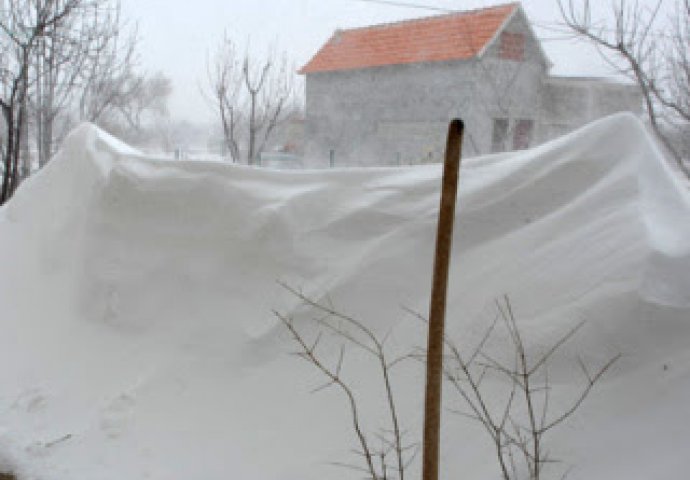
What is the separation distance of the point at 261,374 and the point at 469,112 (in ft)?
31.2

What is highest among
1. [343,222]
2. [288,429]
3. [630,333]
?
[343,222]

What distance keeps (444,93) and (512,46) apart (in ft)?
4.95

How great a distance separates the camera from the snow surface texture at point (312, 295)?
1.81m

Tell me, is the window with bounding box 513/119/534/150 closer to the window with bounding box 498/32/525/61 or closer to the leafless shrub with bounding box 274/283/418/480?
the window with bounding box 498/32/525/61

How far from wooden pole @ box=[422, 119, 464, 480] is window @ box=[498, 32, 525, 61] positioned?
1130 centimetres

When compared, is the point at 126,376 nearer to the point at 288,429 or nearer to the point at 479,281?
the point at 288,429

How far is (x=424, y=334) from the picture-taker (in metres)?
2.29

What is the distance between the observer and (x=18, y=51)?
805 centimetres

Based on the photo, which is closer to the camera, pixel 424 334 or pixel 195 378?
pixel 424 334

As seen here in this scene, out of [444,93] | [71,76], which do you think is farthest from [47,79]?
[444,93]

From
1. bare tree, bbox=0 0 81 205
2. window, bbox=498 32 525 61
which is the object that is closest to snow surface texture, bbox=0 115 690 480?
bare tree, bbox=0 0 81 205

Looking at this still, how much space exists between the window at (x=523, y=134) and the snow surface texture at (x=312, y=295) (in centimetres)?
877

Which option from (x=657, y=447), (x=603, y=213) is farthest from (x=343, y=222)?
(x=657, y=447)

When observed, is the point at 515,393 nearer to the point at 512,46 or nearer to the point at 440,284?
the point at 440,284
